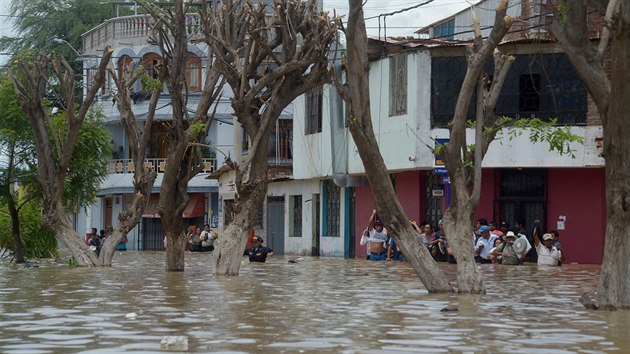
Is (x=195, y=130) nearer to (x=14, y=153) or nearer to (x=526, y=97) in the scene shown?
(x=14, y=153)

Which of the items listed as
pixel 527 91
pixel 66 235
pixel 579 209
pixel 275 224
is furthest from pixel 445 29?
pixel 66 235

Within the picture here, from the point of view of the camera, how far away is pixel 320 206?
45.0 metres

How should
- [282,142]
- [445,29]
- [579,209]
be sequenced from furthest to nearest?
[282,142] → [445,29] → [579,209]

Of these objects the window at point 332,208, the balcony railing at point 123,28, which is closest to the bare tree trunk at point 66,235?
the window at point 332,208

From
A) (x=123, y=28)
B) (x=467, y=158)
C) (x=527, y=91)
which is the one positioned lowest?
(x=467, y=158)

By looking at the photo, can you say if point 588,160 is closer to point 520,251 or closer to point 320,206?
point 520,251

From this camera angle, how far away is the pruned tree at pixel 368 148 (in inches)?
689

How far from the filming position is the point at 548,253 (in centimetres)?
3209

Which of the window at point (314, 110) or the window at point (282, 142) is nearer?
the window at point (314, 110)

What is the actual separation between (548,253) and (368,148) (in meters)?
15.3

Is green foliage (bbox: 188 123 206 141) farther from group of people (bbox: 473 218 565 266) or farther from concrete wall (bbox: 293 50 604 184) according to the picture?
group of people (bbox: 473 218 565 266)

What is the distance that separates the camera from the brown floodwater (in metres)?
11.5

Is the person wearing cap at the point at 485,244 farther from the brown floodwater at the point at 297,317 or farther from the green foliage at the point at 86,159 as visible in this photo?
the green foliage at the point at 86,159

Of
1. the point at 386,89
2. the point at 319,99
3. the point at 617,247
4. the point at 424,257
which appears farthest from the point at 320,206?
the point at 617,247
